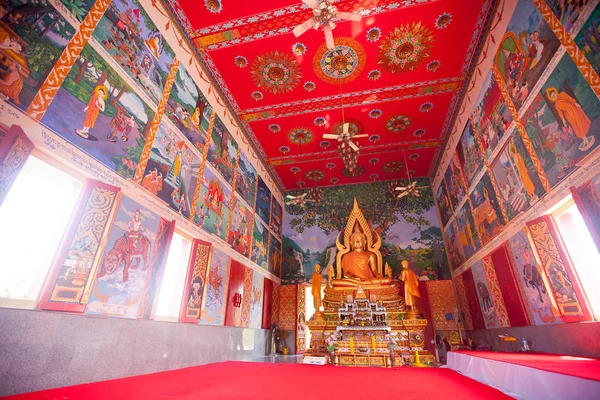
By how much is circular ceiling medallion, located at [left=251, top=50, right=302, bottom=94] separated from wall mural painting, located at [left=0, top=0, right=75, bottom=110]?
5203 millimetres


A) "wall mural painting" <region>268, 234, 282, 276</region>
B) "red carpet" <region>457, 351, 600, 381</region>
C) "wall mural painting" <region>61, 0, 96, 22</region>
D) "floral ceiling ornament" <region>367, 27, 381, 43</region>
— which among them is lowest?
"red carpet" <region>457, 351, 600, 381</region>

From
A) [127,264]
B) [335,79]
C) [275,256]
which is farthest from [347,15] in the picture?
[275,256]

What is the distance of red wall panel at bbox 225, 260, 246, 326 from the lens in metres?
8.68

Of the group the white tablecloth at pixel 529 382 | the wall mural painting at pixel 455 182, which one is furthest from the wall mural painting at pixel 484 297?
the white tablecloth at pixel 529 382

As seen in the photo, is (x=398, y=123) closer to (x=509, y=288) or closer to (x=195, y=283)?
(x=509, y=288)

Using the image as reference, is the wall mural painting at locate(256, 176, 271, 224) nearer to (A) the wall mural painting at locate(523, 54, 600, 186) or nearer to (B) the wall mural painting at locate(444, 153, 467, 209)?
(B) the wall mural painting at locate(444, 153, 467, 209)

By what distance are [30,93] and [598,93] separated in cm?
829

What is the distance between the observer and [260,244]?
39.3 feet

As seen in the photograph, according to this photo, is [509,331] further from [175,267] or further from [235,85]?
[235,85]

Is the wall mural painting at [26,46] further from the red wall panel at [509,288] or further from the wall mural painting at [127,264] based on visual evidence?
the red wall panel at [509,288]

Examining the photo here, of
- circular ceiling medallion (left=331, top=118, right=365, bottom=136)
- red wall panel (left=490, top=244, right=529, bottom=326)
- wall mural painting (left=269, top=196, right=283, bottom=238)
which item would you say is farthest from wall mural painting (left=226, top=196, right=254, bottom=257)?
red wall panel (left=490, top=244, right=529, bottom=326)

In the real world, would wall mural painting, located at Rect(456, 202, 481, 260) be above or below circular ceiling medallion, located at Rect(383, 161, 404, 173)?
below

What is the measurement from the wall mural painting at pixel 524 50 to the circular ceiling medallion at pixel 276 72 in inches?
216

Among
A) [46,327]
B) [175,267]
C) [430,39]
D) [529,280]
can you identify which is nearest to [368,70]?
[430,39]
